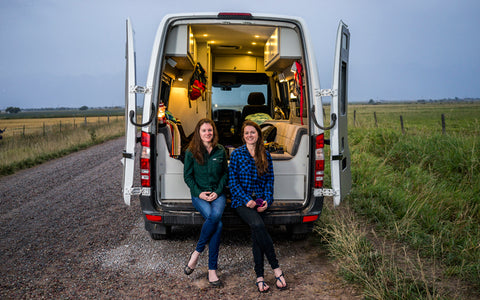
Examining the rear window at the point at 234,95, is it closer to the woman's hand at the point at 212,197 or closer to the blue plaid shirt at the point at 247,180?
the blue plaid shirt at the point at 247,180

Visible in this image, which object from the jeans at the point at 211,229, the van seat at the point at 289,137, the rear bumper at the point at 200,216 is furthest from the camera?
the van seat at the point at 289,137

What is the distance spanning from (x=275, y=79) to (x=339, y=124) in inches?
165

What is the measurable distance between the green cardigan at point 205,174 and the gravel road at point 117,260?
0.79 m

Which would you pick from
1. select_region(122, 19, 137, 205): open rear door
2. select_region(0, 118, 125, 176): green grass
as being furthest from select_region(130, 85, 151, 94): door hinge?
select_region(0, 118, 125, 176): green grass

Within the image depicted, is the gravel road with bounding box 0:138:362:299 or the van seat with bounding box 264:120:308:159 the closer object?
the gravel road with bounding box 0:138:362:299

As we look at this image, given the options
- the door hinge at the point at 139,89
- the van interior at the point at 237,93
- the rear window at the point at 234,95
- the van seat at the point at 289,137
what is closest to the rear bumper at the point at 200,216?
the van interior at the point at 237,93

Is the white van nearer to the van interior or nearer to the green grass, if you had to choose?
the van interior

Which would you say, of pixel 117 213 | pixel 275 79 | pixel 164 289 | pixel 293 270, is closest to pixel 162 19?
pixel 164 289

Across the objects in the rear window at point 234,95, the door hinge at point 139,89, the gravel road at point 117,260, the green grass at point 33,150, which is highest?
the rear window at point 234,95

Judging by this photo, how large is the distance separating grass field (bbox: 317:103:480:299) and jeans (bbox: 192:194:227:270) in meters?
1.18

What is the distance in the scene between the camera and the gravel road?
119 inches

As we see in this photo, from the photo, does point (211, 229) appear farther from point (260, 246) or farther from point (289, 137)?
point (289, 137)

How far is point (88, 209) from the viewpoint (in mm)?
5730

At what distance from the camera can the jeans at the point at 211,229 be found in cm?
323
